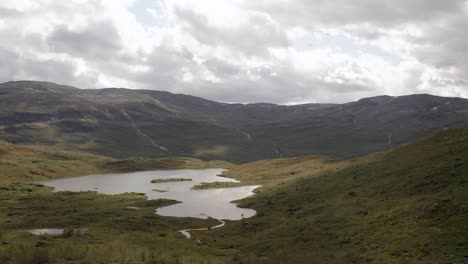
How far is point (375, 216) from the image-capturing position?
59.0 m

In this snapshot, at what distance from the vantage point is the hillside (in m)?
44.1

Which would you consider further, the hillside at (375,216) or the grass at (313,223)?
the hillside at (375,216)

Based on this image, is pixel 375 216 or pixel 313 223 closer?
pixel 375 216

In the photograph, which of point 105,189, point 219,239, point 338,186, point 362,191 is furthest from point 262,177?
point 219,239

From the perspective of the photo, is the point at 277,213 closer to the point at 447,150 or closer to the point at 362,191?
the point at 362,191

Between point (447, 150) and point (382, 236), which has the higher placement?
point (447, 150)

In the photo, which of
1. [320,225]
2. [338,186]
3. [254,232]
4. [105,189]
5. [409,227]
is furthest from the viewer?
[105,189]

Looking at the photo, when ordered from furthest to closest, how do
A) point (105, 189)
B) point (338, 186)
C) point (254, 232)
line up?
point (105, 189)
point (338, 186)
point (254, 232)

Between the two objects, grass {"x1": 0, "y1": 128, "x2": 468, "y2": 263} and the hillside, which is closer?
grass {"x1": 0, "y1": 128, "x2": 468, "y2": 263}

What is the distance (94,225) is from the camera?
80.3m

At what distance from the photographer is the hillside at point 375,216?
145 feet

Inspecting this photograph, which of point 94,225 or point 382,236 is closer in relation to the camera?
point 382,236

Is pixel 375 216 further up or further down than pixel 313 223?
further up

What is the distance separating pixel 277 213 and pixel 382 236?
35605 millimetres
